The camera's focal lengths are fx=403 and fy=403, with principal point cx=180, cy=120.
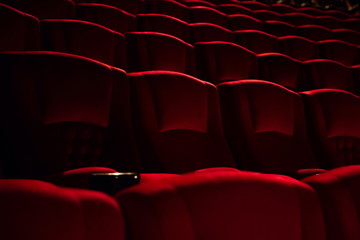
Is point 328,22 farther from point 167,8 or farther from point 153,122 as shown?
point 153,122

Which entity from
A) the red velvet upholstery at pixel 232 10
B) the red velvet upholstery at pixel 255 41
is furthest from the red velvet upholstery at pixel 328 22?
the red velvet upholstery at pixel 255 41

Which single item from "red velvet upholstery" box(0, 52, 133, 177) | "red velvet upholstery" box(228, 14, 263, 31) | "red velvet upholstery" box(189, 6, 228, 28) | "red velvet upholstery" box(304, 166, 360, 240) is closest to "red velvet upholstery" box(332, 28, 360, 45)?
"red velvet upholstery" box(228, 14, 263, 31)

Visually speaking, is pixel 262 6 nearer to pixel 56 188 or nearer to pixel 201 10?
pixel 201 10

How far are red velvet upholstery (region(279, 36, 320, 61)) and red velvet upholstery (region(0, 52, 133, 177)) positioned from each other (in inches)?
24.0

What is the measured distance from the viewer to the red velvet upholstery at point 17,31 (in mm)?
453

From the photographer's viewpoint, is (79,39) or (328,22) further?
(328,22)

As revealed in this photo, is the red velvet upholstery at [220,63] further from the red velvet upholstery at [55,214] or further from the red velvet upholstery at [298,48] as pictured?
the red velvet upholstery at [55,214]

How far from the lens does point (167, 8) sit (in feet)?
3.10

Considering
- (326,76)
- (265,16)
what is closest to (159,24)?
(326,76)

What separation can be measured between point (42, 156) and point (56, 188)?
18 cm

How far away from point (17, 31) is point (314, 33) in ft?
2.75

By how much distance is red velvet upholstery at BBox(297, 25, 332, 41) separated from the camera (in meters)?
1.08

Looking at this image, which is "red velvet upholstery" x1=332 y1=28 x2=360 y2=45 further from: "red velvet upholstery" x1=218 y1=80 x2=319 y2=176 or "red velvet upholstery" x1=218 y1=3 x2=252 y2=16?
"red velvet upholstery" x1=218 y1=80 x2=319 y2=176

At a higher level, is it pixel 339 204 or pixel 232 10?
pixel 232 10
